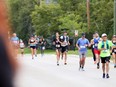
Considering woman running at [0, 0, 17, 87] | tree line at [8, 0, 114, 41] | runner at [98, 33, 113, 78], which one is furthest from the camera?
tree line at [8, 0, 114, 41]

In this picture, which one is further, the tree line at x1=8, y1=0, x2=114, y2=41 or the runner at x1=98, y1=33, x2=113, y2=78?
the tree line at x1=8, y1=0, x2=114, y2=41

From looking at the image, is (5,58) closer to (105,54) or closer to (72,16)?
(105,54)

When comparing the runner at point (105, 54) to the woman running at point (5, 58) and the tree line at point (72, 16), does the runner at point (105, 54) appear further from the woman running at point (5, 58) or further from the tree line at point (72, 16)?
the tree line at point (72, 16)

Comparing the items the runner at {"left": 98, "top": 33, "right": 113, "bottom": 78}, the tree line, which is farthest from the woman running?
the tree line

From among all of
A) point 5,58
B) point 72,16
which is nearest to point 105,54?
point 5,58

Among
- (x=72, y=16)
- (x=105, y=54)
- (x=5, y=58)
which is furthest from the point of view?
(x=72, y=16)

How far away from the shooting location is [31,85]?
42.9 feet

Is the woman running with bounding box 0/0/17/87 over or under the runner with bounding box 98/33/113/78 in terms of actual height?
over

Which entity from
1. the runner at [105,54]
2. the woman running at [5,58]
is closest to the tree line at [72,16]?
the runner at [105,54]

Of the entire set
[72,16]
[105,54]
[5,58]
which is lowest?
[105,54]

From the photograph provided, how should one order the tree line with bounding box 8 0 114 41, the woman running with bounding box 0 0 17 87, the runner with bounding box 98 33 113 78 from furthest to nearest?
the tree line with bounding box 8 0 114 41 < the runner with bounding box 98 33 113 78 < the woman running with bounding box 0 0 17 87

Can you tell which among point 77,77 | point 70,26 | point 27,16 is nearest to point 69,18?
point 70,26

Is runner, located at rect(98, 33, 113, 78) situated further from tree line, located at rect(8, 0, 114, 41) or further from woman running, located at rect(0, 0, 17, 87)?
tree line, located at rect(8, 0, 114, 41)

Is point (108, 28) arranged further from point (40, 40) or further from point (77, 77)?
point (77, 77)
